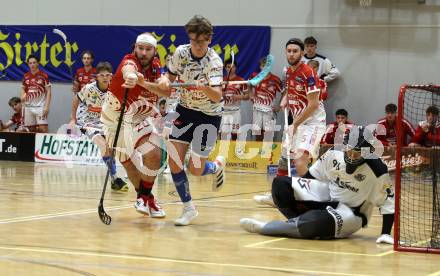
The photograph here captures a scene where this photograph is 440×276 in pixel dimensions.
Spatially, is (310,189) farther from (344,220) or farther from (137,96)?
(137,96)

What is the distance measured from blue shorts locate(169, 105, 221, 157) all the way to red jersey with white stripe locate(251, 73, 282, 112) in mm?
8745

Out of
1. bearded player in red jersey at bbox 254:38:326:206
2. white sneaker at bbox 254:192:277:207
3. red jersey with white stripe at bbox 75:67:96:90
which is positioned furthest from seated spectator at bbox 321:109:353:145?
white sneaker at bbox 254:192:277:207

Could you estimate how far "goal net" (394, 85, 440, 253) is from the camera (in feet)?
20.3

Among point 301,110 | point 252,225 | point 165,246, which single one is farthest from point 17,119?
point 165,246

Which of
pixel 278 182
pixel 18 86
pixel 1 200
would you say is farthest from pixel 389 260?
pixel 18 86

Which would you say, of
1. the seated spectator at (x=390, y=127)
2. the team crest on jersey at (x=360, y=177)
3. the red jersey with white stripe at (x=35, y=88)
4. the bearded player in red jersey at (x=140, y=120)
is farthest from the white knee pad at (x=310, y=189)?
the red jersey with white stripe at (x=35, y=88)

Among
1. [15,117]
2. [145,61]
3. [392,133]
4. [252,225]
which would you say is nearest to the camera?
[252,225]

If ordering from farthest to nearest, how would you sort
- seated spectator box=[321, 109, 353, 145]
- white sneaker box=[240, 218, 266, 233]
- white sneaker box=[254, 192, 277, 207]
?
1. seated spectator box=[321, 109, 353, 145]
2. white sneaker box=[254, 192, 277, 207]
3. white sneaker box=[240, 218, 266, 233]

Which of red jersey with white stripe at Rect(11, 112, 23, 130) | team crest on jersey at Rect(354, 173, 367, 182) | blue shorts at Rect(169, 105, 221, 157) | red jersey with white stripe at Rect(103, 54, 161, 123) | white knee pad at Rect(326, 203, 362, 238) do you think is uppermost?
red jersey with white stripe at Rect(103, 54, 161, 123)

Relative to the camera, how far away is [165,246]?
6031 millimetres

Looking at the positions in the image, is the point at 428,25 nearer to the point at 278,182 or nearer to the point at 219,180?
the point at 219,180

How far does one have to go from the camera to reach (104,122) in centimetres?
833

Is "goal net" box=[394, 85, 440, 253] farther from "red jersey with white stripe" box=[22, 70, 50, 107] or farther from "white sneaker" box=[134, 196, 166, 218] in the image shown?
"red jersey with white stripe" box=[22, 70, 50, 107]

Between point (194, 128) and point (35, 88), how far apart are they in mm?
11632
